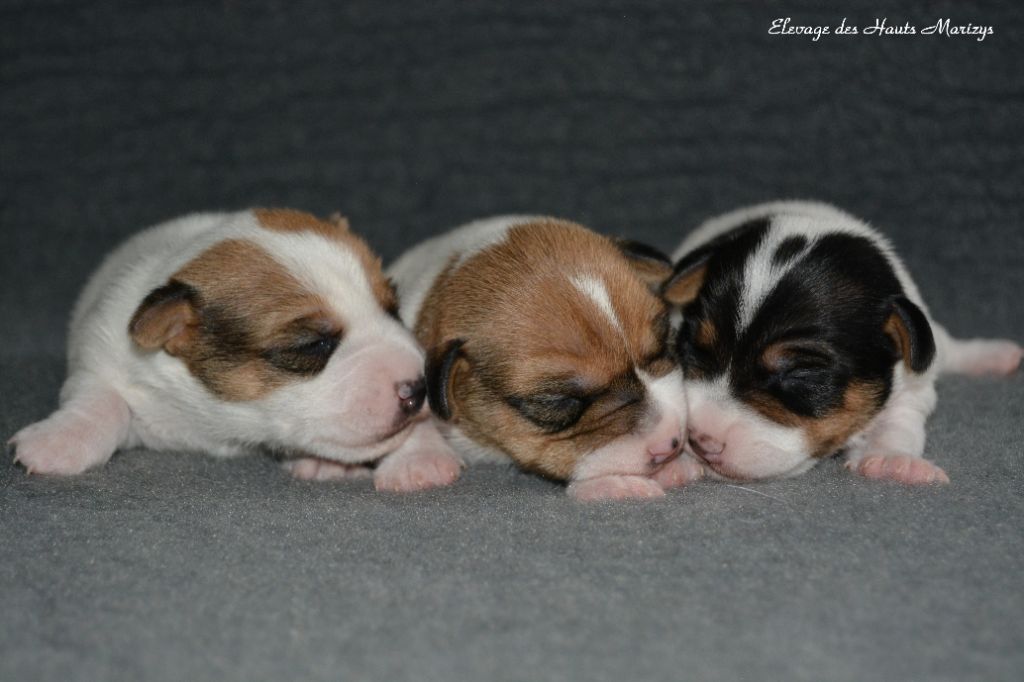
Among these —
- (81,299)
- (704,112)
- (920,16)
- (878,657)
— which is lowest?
(81,299)

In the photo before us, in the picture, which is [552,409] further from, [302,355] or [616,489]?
[302,355]

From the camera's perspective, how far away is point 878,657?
2.53m

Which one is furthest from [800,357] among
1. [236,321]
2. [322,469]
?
[236,321]

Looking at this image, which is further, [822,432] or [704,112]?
[704,112]

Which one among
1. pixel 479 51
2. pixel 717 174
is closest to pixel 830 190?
pixel 717 174

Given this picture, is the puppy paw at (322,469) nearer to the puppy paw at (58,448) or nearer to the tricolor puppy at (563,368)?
the tricolor puppy at (563,368)

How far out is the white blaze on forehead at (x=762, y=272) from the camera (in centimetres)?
402

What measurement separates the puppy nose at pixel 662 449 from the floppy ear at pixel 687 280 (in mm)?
723

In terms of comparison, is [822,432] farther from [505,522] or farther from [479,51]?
[479,51]

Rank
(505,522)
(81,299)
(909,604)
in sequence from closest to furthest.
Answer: (909,604), (505,522), (81,299)

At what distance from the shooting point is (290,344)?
3.91 metres

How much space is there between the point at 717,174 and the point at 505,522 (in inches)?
134

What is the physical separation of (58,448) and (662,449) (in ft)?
6.69

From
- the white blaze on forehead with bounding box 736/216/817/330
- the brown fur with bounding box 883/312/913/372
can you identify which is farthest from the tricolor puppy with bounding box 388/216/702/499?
the brown fur with bounding box 883/312/913/372
